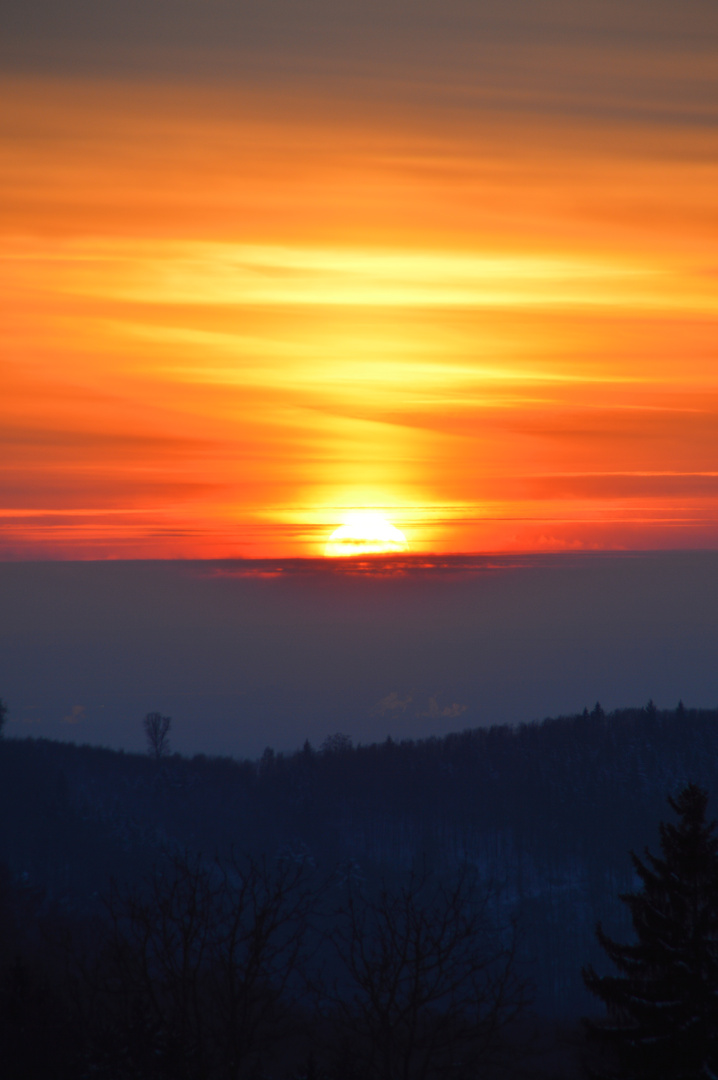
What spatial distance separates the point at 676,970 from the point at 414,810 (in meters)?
149

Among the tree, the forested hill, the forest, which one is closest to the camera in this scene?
the tree

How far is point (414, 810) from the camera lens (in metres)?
172

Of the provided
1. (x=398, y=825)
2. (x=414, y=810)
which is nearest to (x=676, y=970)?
(x=398, y=825)

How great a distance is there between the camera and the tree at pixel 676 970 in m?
25.6

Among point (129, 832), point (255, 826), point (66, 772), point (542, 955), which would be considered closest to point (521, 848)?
point (542, 955)

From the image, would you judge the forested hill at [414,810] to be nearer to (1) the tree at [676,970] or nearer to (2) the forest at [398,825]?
(2) the forest at [398,825]

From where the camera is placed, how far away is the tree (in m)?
25.6

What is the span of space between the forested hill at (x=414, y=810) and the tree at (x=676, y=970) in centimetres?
10232

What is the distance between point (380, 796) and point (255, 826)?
72.2 ft

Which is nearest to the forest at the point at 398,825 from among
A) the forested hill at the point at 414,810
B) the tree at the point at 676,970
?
the forested hill at the point at 414,810

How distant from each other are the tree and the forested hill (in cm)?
10232

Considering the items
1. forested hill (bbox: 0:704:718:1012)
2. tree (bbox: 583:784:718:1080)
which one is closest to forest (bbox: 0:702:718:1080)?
forested hill (bbox: 0:704:718:1012)

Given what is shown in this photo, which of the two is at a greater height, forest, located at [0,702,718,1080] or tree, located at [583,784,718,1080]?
forest, located at [0,702,718,1080]

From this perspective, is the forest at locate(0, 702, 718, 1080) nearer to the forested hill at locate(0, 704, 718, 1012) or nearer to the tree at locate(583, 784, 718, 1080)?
the forested hill at locate(0, 704, 718, 1012)
